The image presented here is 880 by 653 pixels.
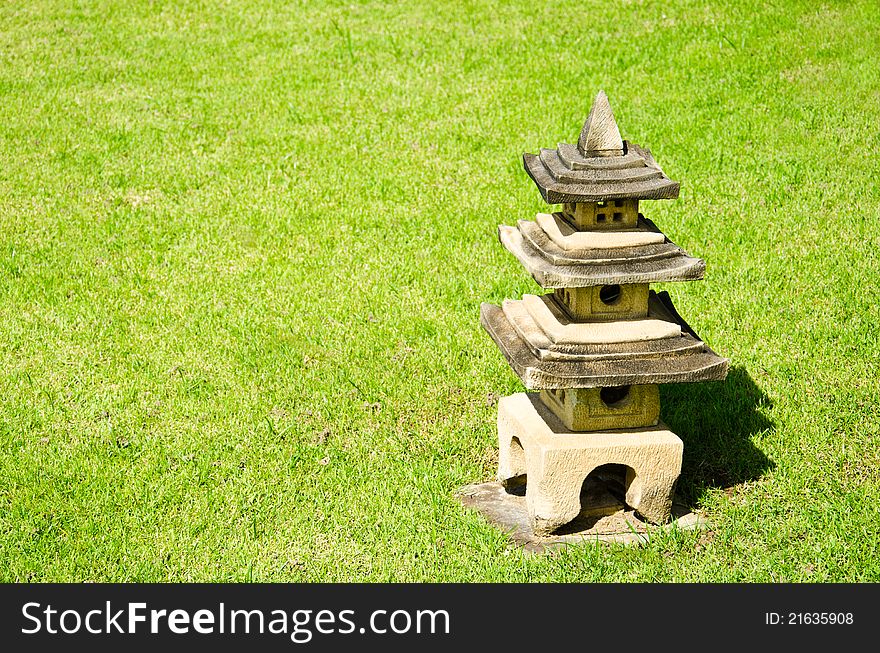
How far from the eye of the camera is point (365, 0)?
14758mm

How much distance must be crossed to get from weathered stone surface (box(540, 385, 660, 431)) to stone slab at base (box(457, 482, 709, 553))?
597mm

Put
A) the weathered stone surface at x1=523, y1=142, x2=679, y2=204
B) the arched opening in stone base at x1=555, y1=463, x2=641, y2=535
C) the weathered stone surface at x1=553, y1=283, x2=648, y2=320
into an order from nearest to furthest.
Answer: the weathered stone surface at x1=523, y1=142, x2=679, y2=204 → the weathered stone surface at x1=553, y1=283, x2=648, y2=320 → the arched opening in stone base at x1=555, y1=463, x2=641, y2=535

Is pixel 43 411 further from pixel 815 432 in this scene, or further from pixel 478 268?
pixel 815 432

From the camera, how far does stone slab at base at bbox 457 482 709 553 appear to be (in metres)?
6.03

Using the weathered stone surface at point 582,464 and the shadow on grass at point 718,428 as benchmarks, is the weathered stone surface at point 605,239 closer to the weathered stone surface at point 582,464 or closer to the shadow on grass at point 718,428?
the weathered stone surface at point 582,464

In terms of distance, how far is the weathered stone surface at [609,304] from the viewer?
5785mm

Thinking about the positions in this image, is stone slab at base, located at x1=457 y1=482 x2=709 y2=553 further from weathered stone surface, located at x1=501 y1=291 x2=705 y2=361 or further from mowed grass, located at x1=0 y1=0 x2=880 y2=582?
weathered stone surface, located at x1=501 y1=291 x2=705 y2=361

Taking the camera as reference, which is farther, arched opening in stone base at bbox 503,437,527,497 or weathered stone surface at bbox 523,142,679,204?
arched opening in stone base at bbox 503,437,527,497

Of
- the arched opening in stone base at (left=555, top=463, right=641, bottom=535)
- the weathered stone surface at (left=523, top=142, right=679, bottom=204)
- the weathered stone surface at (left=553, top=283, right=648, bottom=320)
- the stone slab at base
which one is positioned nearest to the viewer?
the weathered stone surface at (left=523, top=142, right=679, bottom=204)

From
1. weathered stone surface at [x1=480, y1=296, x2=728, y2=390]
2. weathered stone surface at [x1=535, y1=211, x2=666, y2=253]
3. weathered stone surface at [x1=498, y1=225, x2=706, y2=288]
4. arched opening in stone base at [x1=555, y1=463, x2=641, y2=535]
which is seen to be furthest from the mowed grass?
weathered stone surface at [x1=535, y1=211, x2=666, y2=253]

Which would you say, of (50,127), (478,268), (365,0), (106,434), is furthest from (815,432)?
(365,0)

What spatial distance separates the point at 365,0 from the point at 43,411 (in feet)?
29.4

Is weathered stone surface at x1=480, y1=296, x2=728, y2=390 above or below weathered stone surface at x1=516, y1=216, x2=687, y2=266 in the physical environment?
below

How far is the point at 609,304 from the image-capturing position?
587 centimetres
